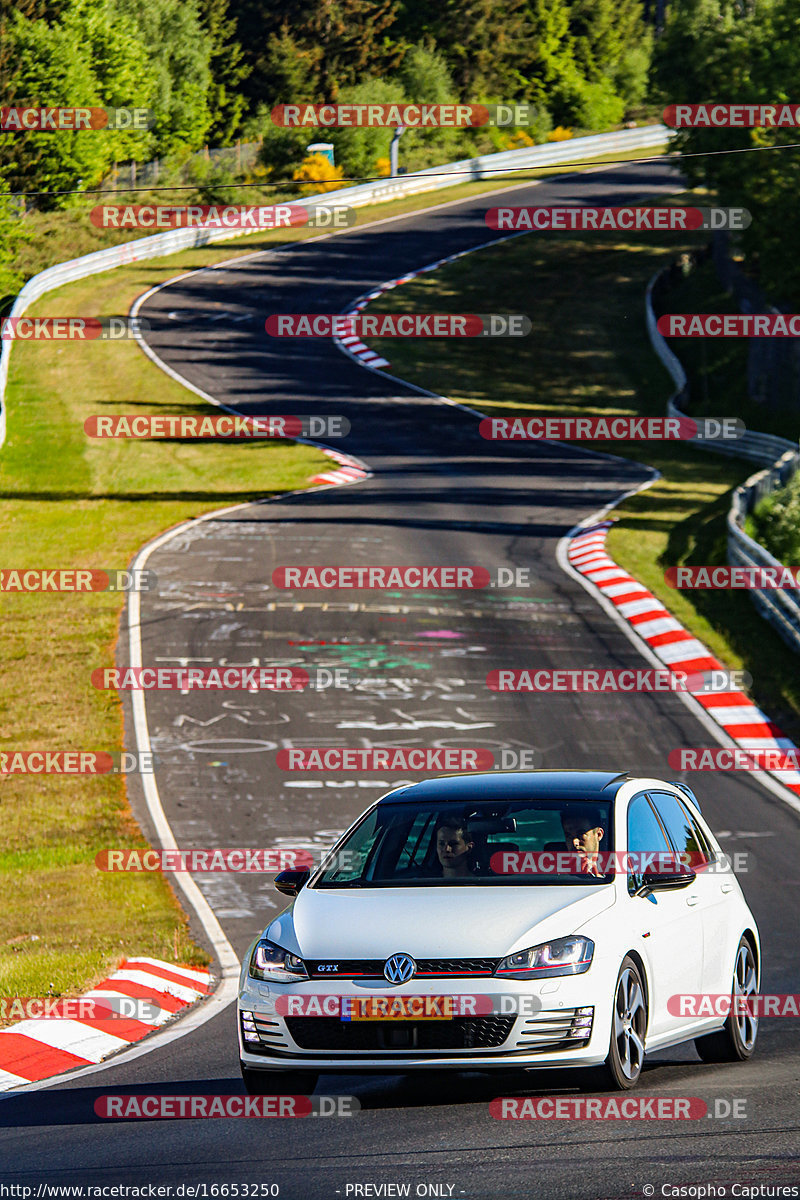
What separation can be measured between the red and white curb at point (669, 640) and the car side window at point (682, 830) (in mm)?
8365

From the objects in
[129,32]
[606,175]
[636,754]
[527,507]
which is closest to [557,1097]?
[636,754]

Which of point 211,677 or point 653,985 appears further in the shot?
point 211,677

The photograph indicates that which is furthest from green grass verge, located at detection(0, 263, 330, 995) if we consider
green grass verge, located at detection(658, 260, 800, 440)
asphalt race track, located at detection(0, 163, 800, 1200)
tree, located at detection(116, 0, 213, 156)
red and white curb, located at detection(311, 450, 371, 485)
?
tree, located at detection(116, 0, 213, 156)

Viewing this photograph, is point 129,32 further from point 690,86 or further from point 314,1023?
point 314,1023

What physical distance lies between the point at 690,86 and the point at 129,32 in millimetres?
43846

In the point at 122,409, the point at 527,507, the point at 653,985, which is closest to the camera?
the point at 653,985

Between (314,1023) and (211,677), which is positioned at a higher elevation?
(314,1023)

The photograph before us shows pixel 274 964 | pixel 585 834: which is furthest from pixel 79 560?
pixel 274 964

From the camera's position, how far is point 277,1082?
747 centimetres

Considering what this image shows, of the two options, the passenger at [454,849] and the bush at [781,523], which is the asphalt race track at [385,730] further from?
the bush at [781,523]

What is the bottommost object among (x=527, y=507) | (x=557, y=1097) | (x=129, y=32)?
(x=527, y=507)

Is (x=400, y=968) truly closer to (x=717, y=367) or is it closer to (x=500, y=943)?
(x=500, y=943)

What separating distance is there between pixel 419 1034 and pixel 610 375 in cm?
4270

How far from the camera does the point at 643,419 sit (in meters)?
43.7
